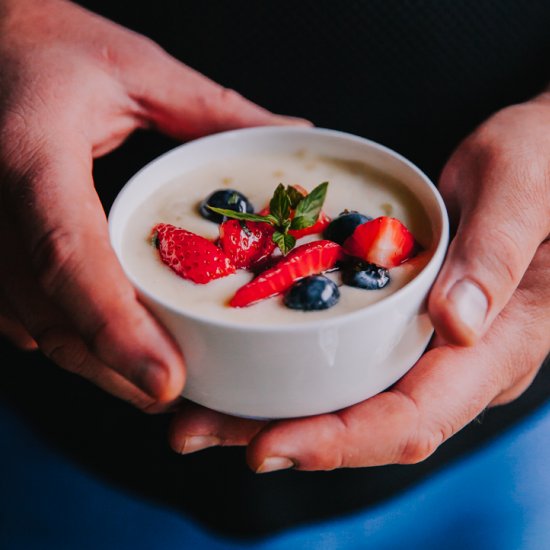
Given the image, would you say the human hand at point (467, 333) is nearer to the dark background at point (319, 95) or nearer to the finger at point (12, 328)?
the dark background at point (319, 95)

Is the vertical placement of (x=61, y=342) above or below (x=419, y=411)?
below

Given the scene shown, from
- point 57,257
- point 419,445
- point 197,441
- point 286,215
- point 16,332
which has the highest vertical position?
point 286,215

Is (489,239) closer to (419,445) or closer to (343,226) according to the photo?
(343,226)

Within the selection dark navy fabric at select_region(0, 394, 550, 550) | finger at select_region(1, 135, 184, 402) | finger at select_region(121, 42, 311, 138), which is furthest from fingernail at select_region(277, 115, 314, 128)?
dark navy fabric at select_region(0, 394, 550, 550)

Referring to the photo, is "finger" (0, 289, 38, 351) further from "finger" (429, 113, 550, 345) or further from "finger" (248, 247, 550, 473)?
"finger" (429, 113, 550, 345)

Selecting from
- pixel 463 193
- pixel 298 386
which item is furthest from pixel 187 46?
pixel 298 386

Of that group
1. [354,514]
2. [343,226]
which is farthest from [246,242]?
[354,514]
